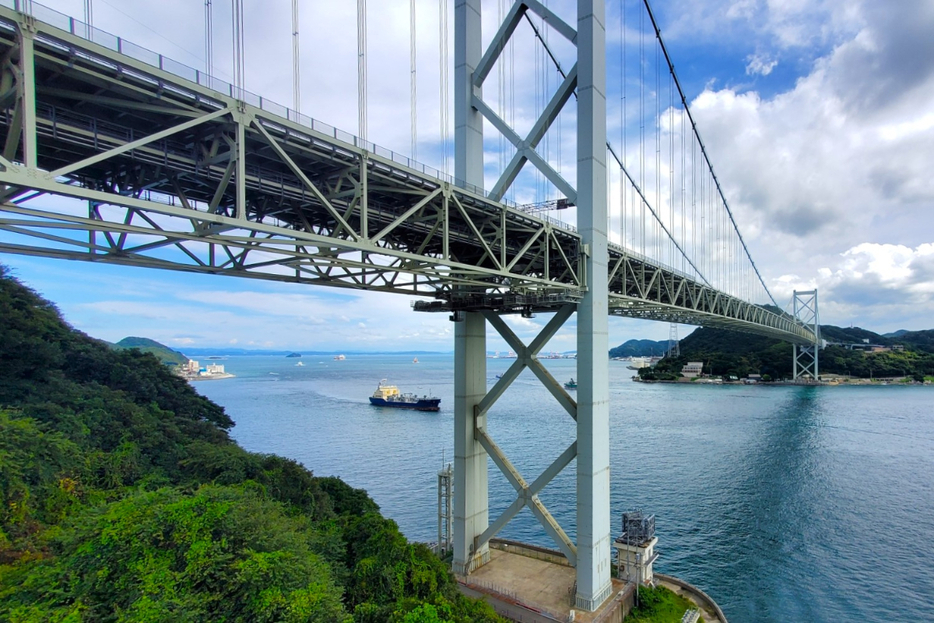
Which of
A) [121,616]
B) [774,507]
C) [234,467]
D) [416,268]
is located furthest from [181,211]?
[774,507]

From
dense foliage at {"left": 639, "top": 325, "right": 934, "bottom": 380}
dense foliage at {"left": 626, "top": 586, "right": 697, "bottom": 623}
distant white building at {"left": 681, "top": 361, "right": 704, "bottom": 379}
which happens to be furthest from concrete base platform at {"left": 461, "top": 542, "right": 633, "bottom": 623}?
distant white building at {"left": 681, "top": 361, "right": 704, "bottom": 379}

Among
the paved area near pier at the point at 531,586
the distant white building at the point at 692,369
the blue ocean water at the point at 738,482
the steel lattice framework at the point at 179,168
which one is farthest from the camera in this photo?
the distant white building at the point at 692,369

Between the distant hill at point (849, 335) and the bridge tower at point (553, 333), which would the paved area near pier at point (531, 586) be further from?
the distant hill at point (849, 335)

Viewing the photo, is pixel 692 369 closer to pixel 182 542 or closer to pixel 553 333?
pixel 553 333

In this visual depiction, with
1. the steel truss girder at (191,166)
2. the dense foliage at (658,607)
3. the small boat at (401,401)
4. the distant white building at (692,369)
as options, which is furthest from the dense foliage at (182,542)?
the distant white building at (692,369)

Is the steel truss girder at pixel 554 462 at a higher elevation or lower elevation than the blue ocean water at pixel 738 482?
higher

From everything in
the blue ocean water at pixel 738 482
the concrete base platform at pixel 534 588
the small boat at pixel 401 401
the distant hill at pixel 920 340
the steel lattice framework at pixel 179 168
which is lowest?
the small boat at pixel 401 401
